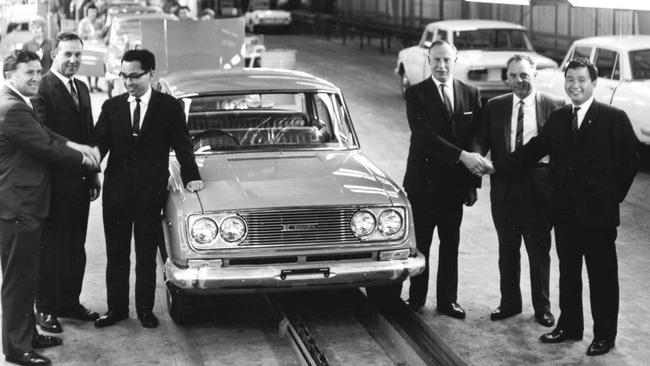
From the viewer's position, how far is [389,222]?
294 inches

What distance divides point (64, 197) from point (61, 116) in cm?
57

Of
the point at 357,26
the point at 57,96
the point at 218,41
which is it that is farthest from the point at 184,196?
the point at 357,26

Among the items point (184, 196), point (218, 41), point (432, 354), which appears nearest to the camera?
point (432, 354)

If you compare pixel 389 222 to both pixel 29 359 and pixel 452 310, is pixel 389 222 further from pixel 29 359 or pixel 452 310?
pixel 29 359

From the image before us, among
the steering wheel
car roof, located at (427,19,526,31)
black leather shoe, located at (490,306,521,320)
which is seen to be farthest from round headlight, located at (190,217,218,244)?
car roof, located at (427,19,526,31)

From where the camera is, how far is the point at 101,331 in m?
7.70

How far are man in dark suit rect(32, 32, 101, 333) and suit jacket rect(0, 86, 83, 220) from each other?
0.54 meters

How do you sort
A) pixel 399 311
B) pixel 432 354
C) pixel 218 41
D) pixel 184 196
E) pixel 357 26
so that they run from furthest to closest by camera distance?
pixel 357 26 → pixel 218 41 → pixel 399 311 → pixel 184 196 → pixel 432 354

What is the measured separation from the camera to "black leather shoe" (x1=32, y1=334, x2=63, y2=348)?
729 centimetres

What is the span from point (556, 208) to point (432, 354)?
49.7 inches

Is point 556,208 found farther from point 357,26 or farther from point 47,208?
point 357,26

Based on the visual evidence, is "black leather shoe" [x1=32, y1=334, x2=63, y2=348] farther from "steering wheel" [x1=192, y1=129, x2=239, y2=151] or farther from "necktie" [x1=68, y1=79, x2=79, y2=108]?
"steering wheel" [x1=192, y1=129, x2=239, y2=151]

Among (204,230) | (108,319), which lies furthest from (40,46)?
(204,230)

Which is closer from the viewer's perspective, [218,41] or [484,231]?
[484,231]
